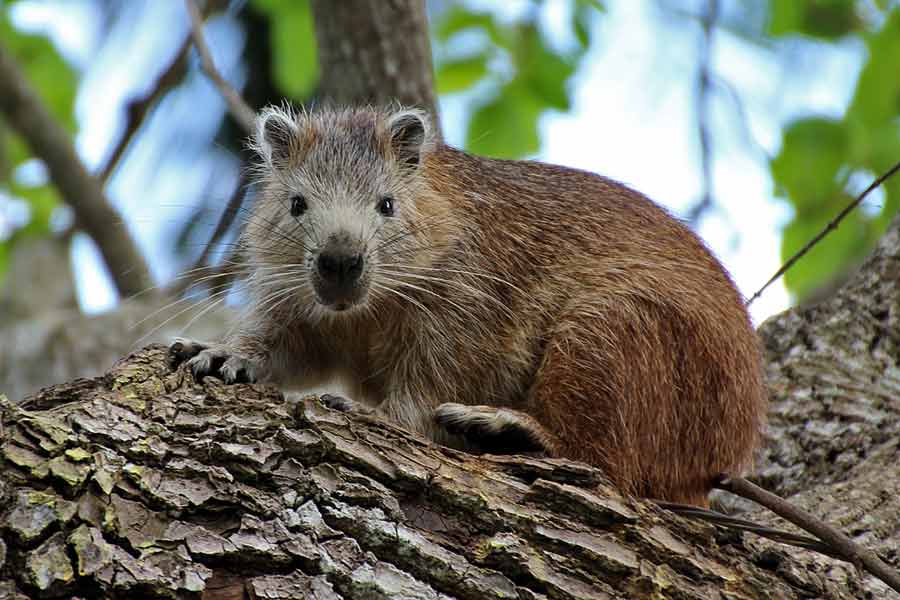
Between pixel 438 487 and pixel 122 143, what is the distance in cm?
506

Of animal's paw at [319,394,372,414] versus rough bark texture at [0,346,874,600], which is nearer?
rough bark texture at [0,346,874,600]

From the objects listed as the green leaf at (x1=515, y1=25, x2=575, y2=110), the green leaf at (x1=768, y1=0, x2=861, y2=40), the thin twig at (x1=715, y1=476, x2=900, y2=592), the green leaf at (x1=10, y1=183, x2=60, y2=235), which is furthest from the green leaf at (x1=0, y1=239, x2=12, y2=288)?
the thin twig at (x1=715, y1=476, x2=900, y2=592)

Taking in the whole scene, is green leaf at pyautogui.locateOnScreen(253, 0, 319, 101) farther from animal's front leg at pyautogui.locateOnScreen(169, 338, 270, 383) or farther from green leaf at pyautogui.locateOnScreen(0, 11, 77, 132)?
green leaf at pyautogui.locateOnScreen(0, 11, 77, 132)

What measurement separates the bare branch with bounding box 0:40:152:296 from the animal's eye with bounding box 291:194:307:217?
327 centimetres

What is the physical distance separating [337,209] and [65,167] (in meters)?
3.97

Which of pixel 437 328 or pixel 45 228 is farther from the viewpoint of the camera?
pixel 45 228

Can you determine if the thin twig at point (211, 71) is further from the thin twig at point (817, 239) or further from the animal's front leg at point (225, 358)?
the thin twig at point (817, 239)

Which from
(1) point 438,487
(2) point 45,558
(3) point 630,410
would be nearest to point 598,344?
(3) point 630,410

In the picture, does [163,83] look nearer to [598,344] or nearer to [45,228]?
[45,228]

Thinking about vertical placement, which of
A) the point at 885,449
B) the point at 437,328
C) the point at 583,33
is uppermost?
the point at 583,33

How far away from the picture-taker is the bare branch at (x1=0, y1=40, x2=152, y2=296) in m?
8.30

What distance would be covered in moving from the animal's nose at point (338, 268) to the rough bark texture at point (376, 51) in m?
2.21

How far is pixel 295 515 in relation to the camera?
11.5 ft

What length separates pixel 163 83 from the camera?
25.0 feet
